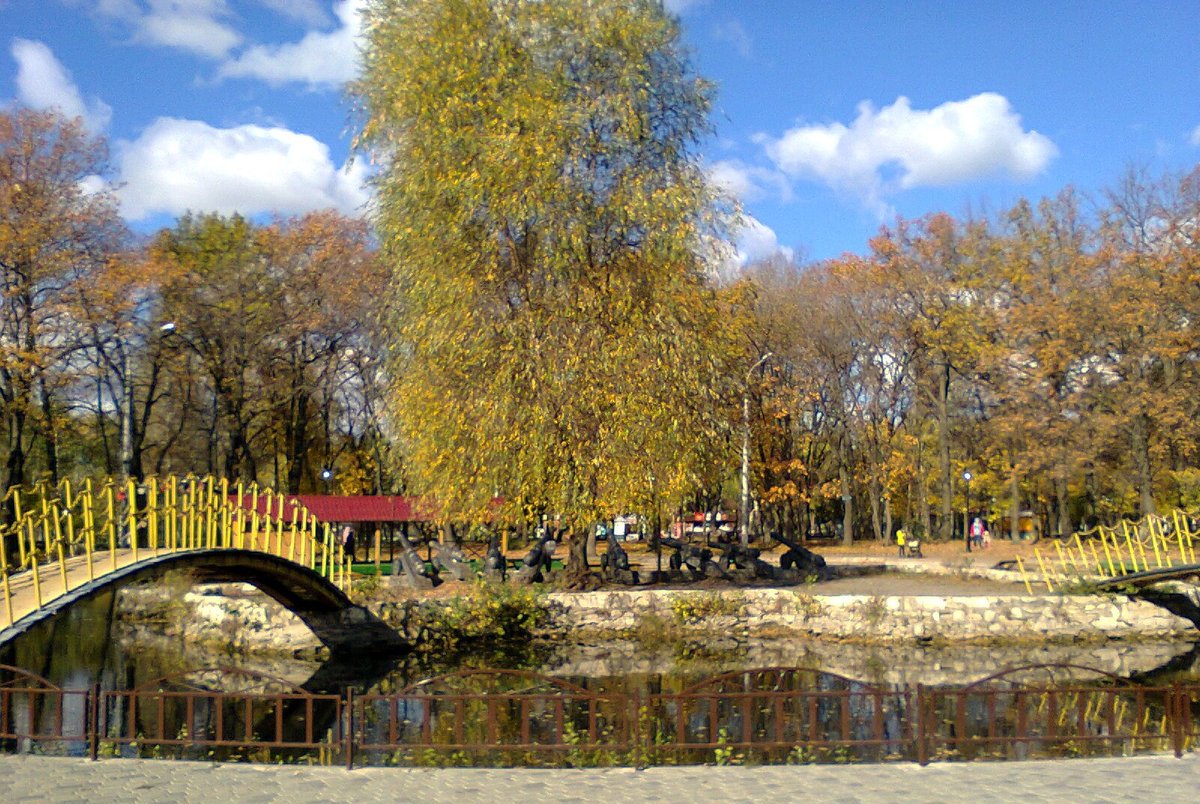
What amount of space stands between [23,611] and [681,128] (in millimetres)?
18047

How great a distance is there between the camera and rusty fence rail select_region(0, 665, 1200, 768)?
10.8 metres

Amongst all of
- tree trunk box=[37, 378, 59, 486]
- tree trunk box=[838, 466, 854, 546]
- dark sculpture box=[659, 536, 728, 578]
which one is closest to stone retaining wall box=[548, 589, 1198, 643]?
dark sculpture box=[659, 536, 728, 578]

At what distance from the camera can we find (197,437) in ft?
168

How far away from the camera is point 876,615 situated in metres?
24.8

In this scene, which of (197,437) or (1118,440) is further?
(197,437)

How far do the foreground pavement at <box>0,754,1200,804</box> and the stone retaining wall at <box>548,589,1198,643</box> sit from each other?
14120 mm

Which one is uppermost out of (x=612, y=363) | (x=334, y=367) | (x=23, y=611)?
(x=334, y=367)

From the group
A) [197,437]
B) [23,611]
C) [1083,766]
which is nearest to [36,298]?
[197,437]

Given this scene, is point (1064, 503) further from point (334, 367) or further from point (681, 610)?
point (334, 367)

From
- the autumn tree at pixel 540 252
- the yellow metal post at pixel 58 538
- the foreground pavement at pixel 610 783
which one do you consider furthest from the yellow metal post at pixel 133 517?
the autumn tree at pixel 540 252

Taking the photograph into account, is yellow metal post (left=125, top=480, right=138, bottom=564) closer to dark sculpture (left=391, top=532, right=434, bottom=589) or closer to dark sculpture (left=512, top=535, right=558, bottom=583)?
dark sculpture (left=391, top=532, right=434, bottom=589)

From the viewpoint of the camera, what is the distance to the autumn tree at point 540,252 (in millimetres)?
24328

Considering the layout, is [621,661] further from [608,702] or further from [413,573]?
[413,573]

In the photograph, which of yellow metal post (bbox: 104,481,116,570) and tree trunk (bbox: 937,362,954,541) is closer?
yellow metal post (bbox: 104,481,116,570)
